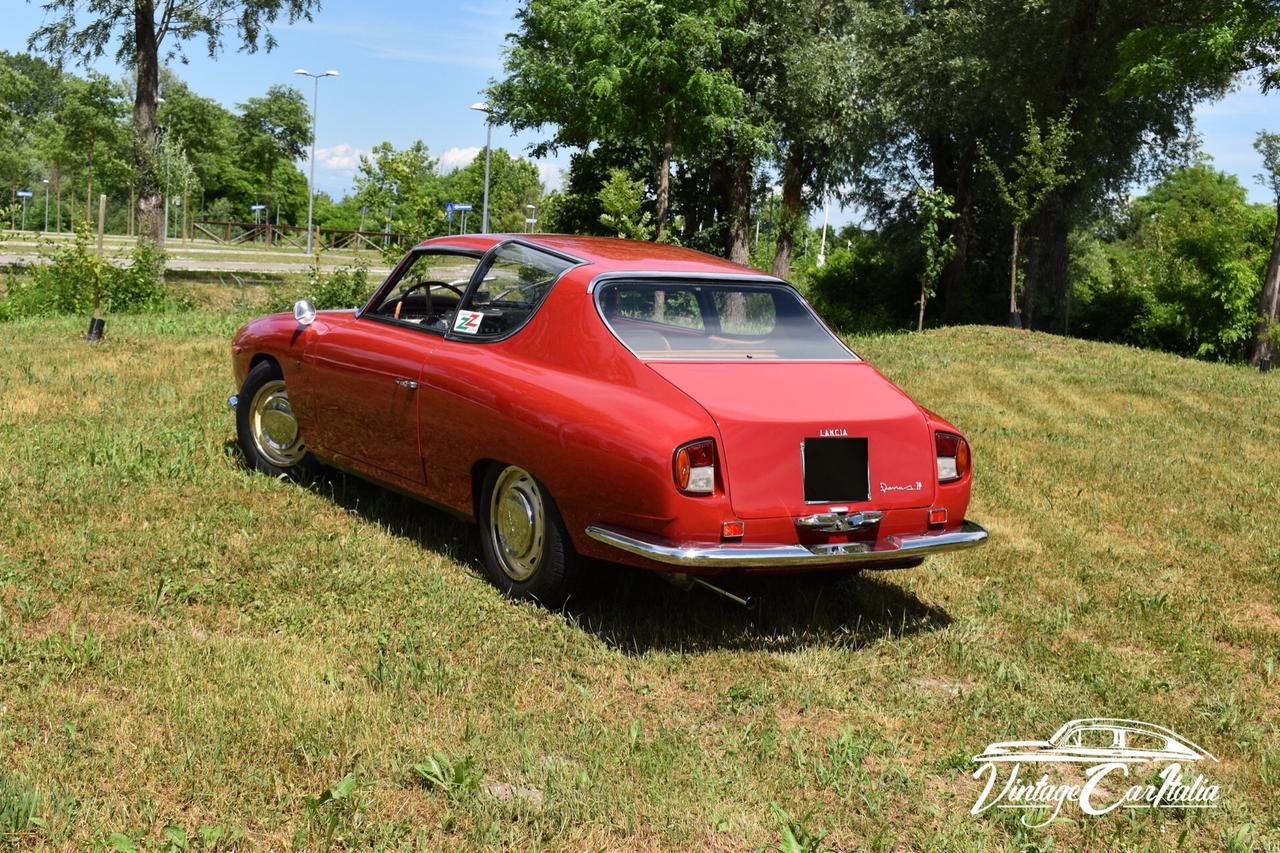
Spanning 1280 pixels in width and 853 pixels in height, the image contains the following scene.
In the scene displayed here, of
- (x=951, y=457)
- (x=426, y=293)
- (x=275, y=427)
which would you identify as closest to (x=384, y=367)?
(x=426, y=293)

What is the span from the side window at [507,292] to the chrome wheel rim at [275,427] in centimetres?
169

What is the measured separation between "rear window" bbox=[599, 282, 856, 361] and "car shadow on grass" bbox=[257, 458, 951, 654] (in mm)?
1020

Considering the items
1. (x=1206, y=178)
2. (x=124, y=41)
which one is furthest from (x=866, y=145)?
(x=1206, y=178)

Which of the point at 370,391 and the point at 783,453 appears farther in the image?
the point at 370,391

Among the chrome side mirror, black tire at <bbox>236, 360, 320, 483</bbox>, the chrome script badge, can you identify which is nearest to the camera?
the chrome script badge

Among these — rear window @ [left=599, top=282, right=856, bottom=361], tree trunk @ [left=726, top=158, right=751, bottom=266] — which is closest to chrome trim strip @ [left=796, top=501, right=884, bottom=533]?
rear window @ [left=599, top=282, right=856, bottom=361]

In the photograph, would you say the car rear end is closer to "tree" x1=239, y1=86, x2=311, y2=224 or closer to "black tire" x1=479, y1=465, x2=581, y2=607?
"black tire" x1=479, y1=465, x2=581, y2=607

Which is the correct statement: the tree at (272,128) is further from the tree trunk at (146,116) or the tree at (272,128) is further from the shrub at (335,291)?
the shrub at (335,291)

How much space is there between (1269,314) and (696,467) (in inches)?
857

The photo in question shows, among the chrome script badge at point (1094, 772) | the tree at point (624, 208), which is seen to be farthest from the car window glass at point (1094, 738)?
the tree at point (624, 208)

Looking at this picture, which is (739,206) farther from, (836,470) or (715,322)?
(836,470)

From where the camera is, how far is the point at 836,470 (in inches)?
192

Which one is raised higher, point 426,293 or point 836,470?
point 426,293

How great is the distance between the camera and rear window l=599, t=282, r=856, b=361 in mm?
5309
